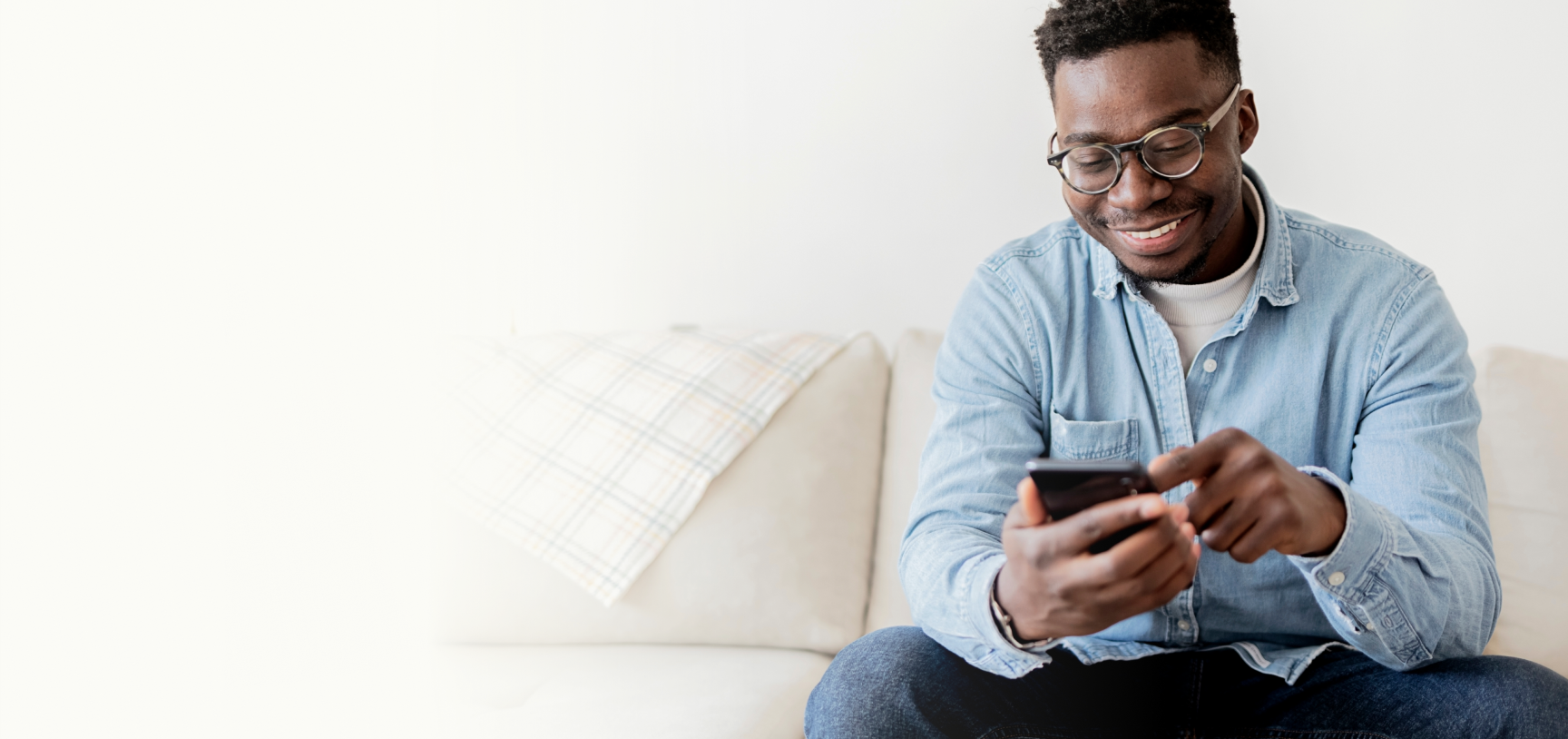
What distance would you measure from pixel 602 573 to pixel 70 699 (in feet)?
2.15

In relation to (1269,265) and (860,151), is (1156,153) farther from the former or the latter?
(860,151)

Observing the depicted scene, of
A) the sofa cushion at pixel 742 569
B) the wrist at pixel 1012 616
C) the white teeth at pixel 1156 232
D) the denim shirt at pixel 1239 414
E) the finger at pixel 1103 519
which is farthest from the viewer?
the sofa cushion at pixel 742 569

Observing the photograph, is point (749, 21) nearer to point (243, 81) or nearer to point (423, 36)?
point (423, 36)

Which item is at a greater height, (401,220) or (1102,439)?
(401,220)

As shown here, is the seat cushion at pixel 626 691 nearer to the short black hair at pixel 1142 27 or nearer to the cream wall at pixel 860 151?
the cream wall at pixel 860 151

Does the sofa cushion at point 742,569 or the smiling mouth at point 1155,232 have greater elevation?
the smiling mouth at point 1155,232

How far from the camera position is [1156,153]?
→ 1023 millimetres

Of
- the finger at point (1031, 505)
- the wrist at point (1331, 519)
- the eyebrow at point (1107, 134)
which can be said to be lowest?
the wrist at point (1331, 519)

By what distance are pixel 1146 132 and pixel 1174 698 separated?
58cm

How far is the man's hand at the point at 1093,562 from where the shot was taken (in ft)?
2.34

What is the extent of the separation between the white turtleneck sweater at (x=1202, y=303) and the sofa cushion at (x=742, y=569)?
1.91 ft

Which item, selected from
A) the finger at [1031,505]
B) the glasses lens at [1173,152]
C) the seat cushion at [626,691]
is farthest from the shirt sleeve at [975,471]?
the seat cushion at [626,691]

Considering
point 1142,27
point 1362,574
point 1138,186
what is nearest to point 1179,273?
point 1138,186

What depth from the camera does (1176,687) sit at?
41.8 inches
